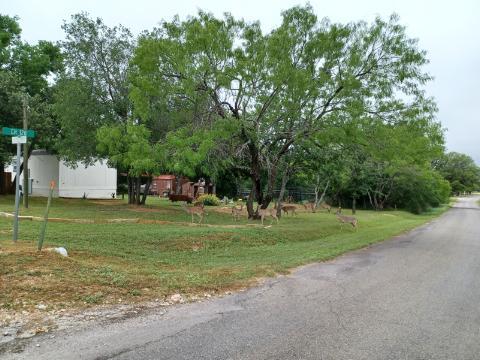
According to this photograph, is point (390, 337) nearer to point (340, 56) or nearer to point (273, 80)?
point (273, 80)

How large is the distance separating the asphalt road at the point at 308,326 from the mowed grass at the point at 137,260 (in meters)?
0.94

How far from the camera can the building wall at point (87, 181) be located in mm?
31766

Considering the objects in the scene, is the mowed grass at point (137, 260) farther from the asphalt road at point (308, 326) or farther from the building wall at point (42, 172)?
the building wall at point (42, 172)

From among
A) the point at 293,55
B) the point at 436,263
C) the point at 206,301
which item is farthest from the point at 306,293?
the point at 293,55

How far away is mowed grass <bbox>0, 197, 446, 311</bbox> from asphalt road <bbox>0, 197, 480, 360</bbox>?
3.10 feet

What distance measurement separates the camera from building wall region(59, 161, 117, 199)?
31.8 metres

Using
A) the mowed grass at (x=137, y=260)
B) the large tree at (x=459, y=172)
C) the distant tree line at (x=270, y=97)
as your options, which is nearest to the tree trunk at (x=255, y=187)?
the distant tree line at (x=270, y=97)

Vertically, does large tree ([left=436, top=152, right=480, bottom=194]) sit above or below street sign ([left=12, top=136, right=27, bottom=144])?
above

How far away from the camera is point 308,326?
520 centimetres

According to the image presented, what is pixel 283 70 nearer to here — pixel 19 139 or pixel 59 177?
pixel 19 139

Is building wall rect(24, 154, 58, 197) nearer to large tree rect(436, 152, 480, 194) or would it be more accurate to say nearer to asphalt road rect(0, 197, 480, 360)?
asphalt road rect(0, 197, 480, 360)

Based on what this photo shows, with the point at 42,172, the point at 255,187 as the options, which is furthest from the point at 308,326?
the point at 42,172

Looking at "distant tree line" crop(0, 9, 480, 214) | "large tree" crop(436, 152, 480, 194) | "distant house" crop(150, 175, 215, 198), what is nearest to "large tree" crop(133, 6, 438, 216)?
"distant tree line" crop(0, 9, 480, 214)

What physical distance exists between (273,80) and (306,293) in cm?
1053
